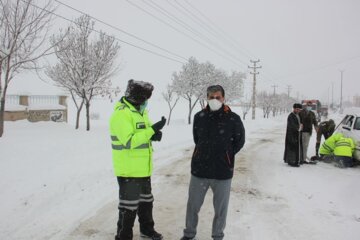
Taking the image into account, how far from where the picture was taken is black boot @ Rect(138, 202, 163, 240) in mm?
4293

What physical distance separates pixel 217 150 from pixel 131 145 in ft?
3.27

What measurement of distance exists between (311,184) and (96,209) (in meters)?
4.76

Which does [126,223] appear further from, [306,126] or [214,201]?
[306,126]

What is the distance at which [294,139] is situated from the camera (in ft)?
32.5

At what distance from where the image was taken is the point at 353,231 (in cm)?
482

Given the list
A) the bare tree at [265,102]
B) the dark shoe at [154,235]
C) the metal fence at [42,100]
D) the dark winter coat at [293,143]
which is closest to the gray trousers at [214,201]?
the dark shoe at [154,235]

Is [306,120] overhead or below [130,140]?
overhead

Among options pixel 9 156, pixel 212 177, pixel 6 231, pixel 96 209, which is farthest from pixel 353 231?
pixel 9 156

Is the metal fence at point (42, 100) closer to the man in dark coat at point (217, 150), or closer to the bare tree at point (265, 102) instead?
the man in dark coat at point (217, 150)

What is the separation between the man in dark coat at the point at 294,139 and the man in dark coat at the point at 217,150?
20.4 feet

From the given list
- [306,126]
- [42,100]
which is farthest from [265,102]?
[306,126]

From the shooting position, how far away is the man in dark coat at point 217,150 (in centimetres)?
400

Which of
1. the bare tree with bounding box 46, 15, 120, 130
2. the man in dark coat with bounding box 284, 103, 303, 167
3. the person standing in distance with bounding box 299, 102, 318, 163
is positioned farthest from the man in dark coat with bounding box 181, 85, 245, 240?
the bare tree with bounding box 46, 15, 120, 130

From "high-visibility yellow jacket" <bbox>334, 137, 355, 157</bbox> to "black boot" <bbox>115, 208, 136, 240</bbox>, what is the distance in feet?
25.3
